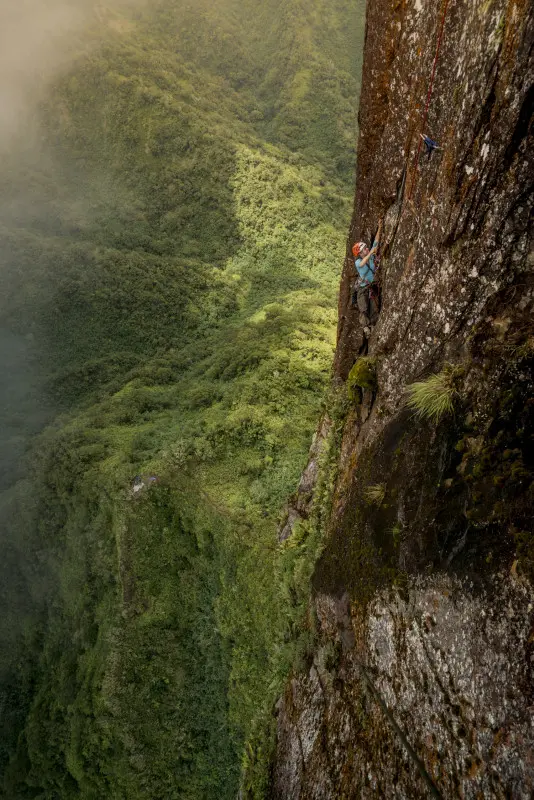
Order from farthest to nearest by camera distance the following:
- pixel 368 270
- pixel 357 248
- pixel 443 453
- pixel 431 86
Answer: pixel 357 248, pixel 368 270, pixel 431 86, pixel 443 453

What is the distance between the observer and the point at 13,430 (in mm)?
41188

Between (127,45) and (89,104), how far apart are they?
12661 mm

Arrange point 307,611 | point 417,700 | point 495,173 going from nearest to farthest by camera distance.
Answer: point 495,173, point 417,700, point 307,611

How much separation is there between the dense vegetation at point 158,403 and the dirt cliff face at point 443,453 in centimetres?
390

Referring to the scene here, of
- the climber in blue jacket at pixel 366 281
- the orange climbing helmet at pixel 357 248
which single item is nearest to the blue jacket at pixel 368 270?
the climber in blue jacket at pixel 366 281

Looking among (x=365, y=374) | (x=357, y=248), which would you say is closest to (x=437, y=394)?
(x=365, y=374)

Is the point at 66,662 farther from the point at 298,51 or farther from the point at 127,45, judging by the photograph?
the point at 298,51

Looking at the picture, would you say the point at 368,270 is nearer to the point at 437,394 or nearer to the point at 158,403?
the point at 437,394

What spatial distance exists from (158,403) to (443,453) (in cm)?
2733

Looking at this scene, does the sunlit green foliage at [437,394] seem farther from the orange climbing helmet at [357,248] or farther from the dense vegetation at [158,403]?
the dense vegetation at [158,403]

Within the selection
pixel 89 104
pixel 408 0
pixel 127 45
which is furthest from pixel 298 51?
pixel 408 0

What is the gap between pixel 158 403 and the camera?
107 ft

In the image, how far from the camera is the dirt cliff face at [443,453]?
580 centimetres

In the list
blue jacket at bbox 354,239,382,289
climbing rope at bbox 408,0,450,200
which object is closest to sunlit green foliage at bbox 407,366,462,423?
blue jacket at bbox 354,239,382,289
